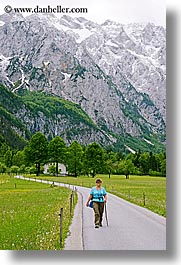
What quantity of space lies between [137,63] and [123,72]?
408mm

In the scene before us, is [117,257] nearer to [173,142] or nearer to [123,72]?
[173,142]

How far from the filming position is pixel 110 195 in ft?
45.0

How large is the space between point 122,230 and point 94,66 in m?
3.74

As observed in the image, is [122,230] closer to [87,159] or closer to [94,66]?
[87,159]

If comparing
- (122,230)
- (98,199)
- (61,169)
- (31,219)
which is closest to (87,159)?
(61,169)

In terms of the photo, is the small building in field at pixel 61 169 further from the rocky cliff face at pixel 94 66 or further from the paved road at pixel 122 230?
the rocky cliff face at pixel 94 66

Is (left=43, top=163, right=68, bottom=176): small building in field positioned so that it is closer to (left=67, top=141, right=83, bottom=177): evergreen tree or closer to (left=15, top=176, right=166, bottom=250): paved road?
(left=67, top=141, right=83, bottom=177): evergreen tree

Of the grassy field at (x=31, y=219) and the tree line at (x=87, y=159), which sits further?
the tree line at (x=87, y=159)

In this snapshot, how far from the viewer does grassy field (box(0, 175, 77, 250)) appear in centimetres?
1224

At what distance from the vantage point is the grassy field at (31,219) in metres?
12.2

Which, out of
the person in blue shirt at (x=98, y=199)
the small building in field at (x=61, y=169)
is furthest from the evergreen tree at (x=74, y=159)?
the person in blue shirt at (x=98, y=199)

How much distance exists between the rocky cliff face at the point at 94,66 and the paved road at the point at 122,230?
1.77 m

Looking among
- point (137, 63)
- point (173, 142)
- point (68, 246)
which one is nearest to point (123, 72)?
point (137, 63)

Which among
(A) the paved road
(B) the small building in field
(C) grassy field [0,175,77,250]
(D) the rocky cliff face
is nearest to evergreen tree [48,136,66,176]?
(B) the small building in field
